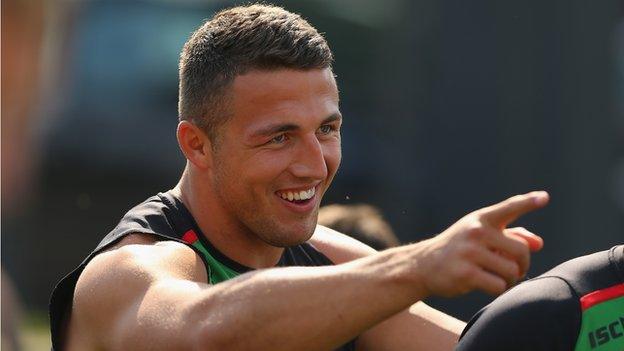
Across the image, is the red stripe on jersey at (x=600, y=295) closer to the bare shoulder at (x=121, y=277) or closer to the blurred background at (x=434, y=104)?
the bare shoulder at (x=121, y=277)

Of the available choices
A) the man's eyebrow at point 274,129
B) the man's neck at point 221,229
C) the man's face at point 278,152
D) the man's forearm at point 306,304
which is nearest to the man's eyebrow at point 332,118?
the man's face at point 278,152

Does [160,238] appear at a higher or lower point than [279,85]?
lower

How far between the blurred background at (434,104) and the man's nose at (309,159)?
8.95ft

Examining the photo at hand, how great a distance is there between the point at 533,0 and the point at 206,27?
4.47 meters

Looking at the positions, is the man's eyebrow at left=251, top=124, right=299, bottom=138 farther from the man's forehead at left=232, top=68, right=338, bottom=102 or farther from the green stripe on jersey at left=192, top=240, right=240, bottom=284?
the green stripe on jersey at left=192, top=240, right=240, bottom=284

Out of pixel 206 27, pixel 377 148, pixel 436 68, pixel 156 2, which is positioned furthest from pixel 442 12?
pixel 206 27

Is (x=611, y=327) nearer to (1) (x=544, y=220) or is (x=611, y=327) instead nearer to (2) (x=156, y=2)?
(1) (x=544, y=220)

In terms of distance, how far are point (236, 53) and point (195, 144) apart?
14.1 inches

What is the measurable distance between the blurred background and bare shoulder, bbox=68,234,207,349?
2.65 m

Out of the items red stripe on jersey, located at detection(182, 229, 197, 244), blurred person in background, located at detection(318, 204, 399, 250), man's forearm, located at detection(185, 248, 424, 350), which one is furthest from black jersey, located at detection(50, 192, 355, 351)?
blurred person in background, located at detection(318, 204, 399, 250)

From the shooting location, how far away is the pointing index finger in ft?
8.66

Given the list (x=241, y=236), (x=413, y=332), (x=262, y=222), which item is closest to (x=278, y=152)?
(x=262, y=222)

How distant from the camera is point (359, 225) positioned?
5453 mm

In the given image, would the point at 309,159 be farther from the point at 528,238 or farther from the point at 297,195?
the point at 528,238
